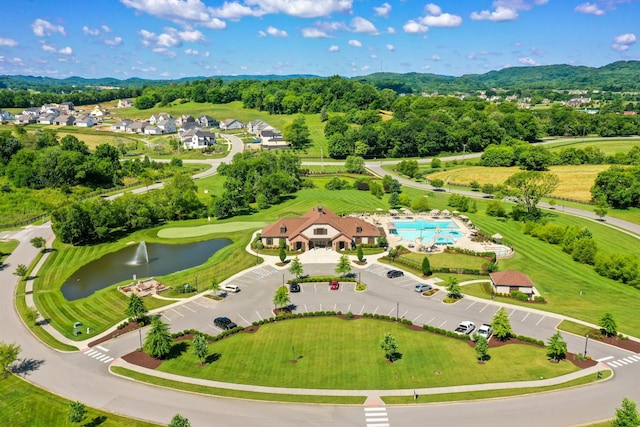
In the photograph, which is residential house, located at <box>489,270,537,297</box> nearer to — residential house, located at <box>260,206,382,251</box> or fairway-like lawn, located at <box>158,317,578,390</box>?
fairway-like lawn, located at <box>158,317,578,390</box>

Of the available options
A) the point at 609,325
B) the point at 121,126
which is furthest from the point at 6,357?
the point at 121,126

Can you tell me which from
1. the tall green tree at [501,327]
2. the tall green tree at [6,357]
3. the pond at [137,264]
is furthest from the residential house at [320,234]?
the tall green tree at [6,357]

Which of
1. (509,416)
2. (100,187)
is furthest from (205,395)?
(100,187)

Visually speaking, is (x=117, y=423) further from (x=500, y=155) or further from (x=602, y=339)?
(x=500, y=155)

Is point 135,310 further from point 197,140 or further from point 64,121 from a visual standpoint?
point 64,121

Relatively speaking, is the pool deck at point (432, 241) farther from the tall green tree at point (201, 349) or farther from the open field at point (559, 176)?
the tall green tree at point (201, 349)

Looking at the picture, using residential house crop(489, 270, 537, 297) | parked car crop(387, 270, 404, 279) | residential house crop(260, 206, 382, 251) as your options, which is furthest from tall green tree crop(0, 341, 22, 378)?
residential house crop(489, 270, 537, 297)
